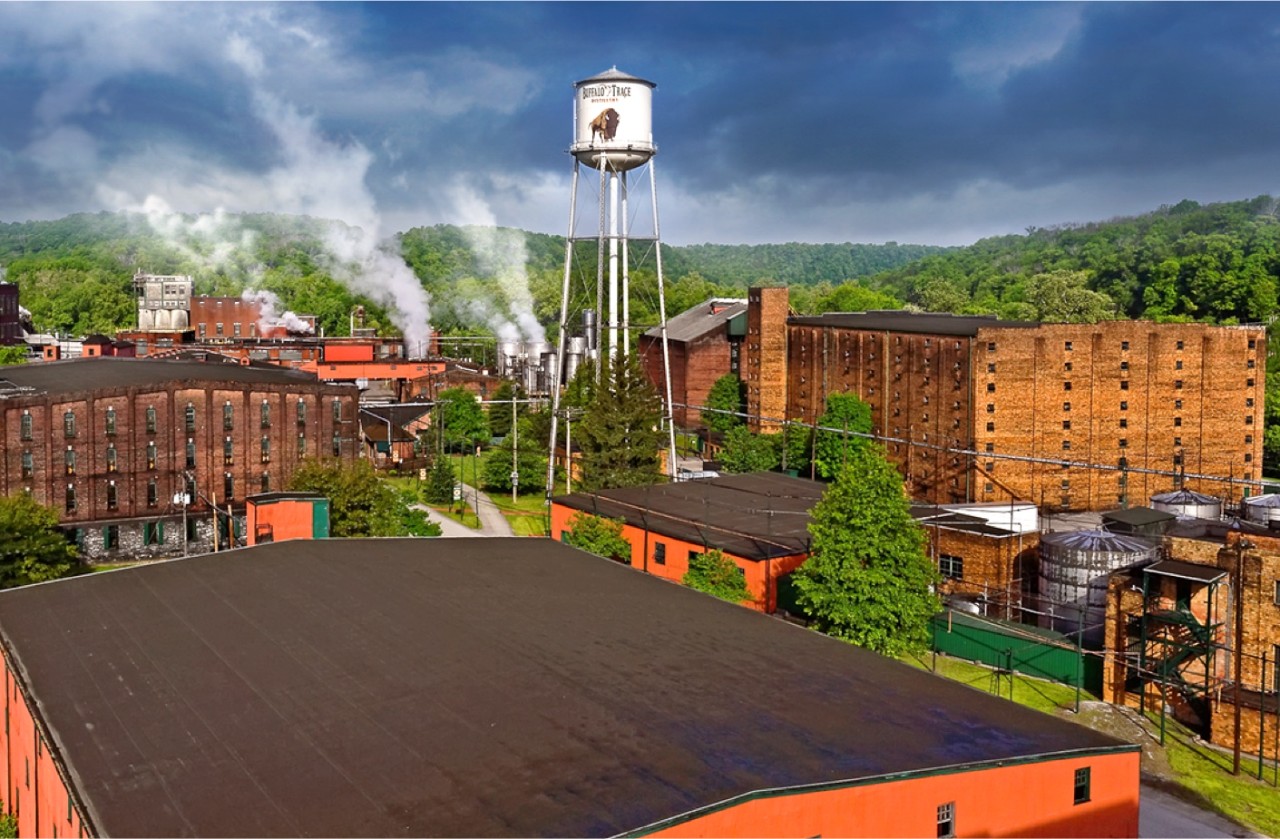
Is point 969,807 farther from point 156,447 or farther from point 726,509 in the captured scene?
point 156,447

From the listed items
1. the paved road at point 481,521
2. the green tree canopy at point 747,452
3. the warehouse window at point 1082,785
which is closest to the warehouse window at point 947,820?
the warehouse window at point 1082,785

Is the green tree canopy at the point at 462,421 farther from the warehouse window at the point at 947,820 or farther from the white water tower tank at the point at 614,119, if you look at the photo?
the warehouse window at the point at 947,820

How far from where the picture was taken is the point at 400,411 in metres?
71.4

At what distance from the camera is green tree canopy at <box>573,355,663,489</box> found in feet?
171

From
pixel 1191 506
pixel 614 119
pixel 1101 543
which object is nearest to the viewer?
pixel 1101 543

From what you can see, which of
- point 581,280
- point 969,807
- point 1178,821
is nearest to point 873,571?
point 1178,821

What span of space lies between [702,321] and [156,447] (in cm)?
4577

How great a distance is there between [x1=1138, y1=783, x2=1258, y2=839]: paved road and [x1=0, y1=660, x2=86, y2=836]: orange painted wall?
59.3 feet

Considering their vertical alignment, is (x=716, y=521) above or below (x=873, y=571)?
below

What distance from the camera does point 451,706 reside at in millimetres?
18984

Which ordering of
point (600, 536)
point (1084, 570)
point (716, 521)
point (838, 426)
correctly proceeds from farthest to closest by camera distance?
point (838, 426) → point (716, 521) → point (600, 536) → point (1084, 570)

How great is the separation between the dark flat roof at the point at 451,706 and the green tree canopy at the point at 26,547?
8.01m

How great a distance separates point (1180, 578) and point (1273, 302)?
87.9 m

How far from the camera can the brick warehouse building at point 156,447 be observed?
4412cm
